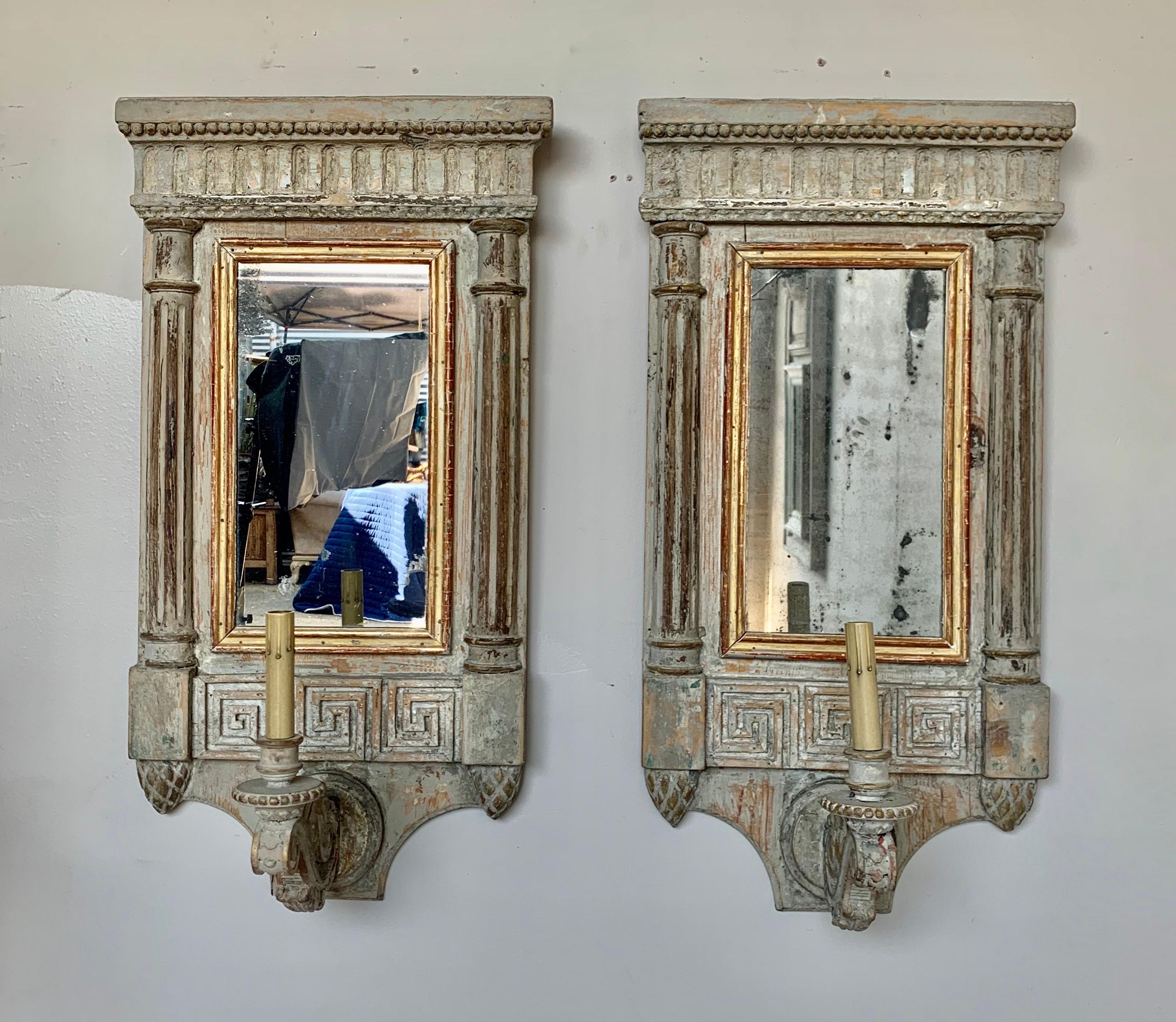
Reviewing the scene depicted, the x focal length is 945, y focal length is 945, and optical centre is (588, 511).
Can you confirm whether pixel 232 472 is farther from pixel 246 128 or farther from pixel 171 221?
pixel 246 128

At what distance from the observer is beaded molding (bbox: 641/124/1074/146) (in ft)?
4.80

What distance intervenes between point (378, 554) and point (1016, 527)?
1.01 meters

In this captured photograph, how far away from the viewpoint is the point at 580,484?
1562mm

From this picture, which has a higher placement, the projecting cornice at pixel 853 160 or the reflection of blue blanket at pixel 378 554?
the projecting cornice at pixel 853 160

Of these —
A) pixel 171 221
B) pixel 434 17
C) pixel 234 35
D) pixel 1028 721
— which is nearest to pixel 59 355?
pixel 171 221

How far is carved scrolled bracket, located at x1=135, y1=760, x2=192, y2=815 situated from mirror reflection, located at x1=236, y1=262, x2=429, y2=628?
0.26 meters

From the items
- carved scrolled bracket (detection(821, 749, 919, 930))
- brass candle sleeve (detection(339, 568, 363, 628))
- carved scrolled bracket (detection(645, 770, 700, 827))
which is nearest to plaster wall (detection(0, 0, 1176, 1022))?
carved scrolled bracket (detection(645, 770, 700, 827))

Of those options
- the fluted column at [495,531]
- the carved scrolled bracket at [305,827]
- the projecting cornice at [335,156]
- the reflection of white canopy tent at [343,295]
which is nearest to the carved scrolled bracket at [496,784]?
the fluted column at [495,531]

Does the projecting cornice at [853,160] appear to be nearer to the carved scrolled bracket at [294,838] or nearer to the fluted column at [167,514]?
the fluted column at [167,514]

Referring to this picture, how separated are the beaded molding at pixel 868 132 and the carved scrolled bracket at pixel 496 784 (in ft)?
3.38

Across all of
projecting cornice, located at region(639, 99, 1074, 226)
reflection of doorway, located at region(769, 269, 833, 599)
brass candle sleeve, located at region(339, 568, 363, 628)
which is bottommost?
brass candle sleeve, located at region(339, 568, 363, 628)

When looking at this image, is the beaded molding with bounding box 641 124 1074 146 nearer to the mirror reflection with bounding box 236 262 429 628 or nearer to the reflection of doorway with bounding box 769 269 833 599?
the reflection of doorway with bounding box 769 269 833 599

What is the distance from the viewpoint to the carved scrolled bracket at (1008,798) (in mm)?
1498

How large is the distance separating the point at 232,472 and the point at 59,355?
37 cm
